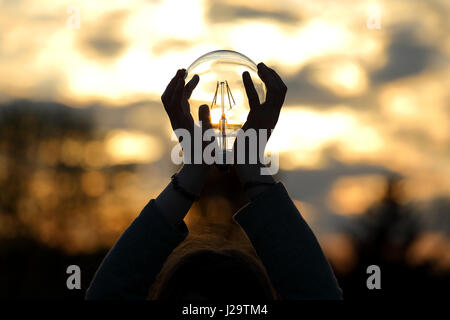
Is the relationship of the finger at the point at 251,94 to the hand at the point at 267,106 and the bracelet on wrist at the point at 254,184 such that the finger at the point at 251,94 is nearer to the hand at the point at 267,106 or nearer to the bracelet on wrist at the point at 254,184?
the hand at the point at 267,106

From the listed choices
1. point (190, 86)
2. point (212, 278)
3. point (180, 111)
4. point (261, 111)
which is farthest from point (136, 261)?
point (190, 86)

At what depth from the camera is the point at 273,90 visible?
9.66 feet

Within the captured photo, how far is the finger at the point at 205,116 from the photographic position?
2994mm

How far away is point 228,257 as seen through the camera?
2.42m

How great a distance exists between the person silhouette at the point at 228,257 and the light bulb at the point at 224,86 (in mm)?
596

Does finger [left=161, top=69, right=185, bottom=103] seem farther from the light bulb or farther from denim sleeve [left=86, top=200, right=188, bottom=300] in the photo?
denim sleeve [left=86, top=200, right=188, bottom=300]

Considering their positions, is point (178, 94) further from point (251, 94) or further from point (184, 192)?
point (184, 192)

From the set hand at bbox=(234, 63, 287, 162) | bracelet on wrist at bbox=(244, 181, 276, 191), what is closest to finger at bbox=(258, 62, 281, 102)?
hand at bbox=(234, 63, 287, 162)

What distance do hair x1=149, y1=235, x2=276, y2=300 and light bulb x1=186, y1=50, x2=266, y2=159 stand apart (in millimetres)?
991

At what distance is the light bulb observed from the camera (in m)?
3.27

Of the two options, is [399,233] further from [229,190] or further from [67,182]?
[229,190]
